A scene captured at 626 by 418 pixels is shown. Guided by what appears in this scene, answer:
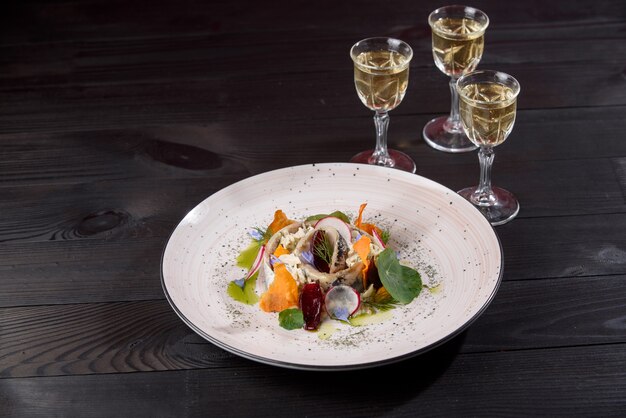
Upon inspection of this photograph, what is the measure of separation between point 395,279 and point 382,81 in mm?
555

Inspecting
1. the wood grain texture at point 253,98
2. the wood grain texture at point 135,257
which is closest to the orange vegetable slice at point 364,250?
the wood grain texture at point 135,257

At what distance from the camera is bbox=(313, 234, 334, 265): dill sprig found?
6.05ft

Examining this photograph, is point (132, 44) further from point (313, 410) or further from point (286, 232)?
point (313, 410)

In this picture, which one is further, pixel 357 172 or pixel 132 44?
pixel 132 44

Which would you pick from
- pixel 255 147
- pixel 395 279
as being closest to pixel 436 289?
pixel 395 279

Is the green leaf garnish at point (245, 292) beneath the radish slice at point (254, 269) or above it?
beneath

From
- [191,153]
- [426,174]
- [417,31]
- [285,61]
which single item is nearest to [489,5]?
[417,31]

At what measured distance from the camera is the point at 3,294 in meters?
2.02

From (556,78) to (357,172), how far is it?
0.87 metres

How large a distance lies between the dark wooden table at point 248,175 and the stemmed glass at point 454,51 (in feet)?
0.15

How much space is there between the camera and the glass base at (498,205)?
2129mm

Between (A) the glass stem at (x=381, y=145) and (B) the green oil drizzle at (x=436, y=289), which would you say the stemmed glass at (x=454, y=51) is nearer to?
(A) the glass stem at (x=381, y=145)

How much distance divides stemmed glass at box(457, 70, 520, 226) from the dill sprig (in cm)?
44

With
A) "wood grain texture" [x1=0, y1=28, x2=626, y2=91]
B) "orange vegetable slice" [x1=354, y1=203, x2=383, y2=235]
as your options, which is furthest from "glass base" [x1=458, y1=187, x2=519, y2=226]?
"wood grain texture" [x1=0, y1=28, x2=626, y2=91]
